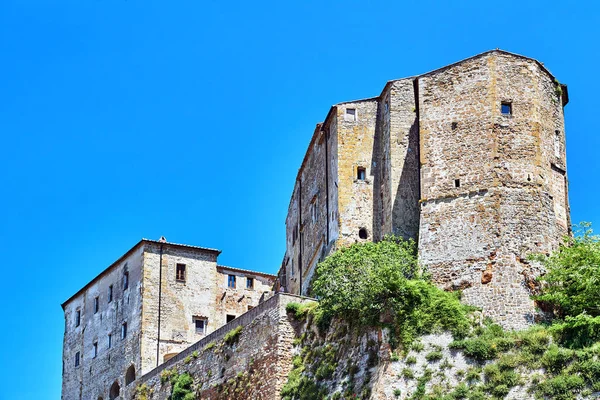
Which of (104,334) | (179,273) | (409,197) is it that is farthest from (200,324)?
(409,197)

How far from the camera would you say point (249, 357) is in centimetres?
4881

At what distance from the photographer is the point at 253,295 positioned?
2731 inches

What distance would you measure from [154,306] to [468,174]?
24.4 metres

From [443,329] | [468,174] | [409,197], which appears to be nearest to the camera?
[443,329]

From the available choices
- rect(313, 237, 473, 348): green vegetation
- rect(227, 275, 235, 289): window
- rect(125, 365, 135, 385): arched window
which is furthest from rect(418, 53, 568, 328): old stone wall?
rect(125, 365, 135, 385): arched window

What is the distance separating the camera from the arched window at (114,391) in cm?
6569

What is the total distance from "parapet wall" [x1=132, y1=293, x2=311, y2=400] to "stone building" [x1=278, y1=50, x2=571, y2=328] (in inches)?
220

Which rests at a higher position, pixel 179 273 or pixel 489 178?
pixel 179 273

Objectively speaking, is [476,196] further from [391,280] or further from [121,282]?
[121,282]

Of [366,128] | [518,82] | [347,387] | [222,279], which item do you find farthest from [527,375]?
[222,279]

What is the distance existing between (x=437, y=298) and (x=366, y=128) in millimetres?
12367

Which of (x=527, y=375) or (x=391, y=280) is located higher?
(x=391, y=280)

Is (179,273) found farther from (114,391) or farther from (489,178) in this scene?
(489,178)

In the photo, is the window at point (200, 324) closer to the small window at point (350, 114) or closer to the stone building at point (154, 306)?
the stone building at point (154, 306)
